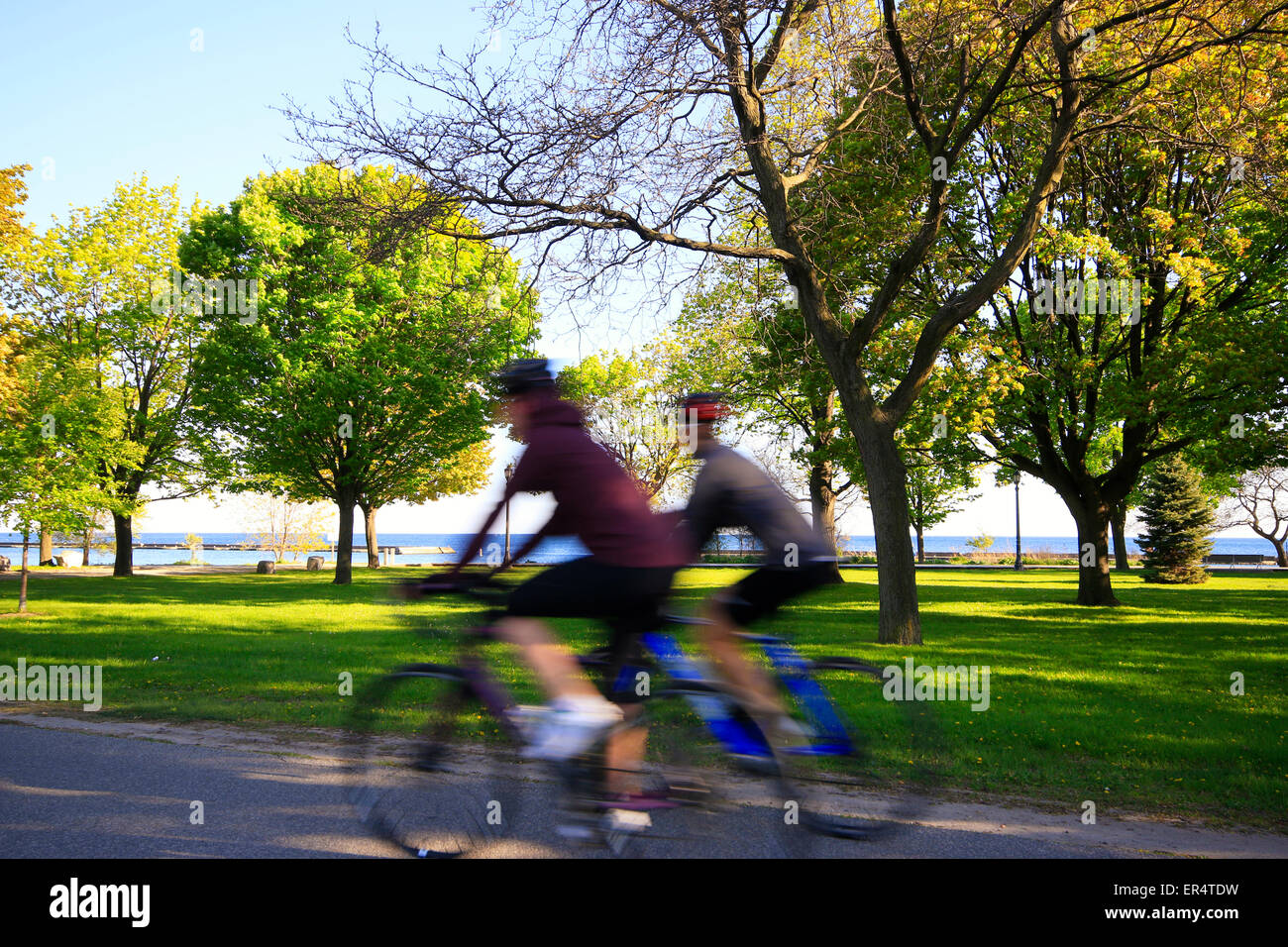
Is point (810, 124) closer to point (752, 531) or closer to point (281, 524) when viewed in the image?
point (752, 531)

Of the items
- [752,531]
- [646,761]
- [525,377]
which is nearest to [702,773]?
[646,761]

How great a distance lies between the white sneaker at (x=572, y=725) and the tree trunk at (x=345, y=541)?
79.9 ft

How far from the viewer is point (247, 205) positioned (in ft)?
83.0

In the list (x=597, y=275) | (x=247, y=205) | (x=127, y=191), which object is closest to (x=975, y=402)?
(x=597, y=275)

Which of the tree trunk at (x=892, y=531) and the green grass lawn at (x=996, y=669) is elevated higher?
the tree trunk at (x=892, y=531)

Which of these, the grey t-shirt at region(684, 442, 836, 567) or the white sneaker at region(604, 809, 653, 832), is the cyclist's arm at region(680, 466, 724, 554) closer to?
the grey t-shirt at region(684, 442, 836, 567)

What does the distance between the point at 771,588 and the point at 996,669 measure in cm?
712

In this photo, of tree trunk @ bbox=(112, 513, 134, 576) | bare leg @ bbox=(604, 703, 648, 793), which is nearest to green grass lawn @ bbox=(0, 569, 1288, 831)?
bare leg @ bbox=(604, 703, 648, 793)

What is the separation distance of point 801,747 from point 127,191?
3349 cm

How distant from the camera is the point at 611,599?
12.6 feet

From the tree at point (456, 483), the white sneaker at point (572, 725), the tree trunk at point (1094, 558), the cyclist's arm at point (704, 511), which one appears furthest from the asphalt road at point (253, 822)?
the tree at point (456, 483)

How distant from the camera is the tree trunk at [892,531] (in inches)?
478

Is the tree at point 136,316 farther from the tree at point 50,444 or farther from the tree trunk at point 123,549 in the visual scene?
the tree at point 50,444
